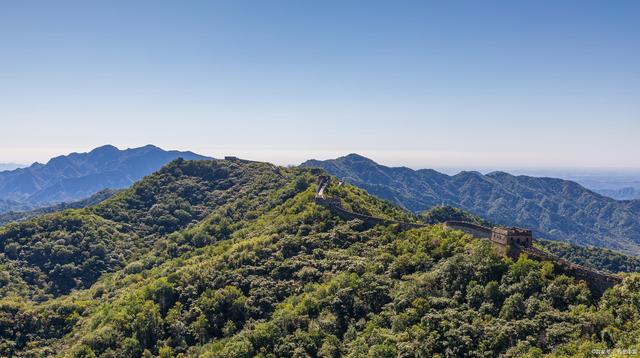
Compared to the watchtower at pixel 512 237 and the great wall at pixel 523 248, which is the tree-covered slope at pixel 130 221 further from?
the watchtower at pixel 512 237

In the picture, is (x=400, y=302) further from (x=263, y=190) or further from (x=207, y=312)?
(x=263, y=190)

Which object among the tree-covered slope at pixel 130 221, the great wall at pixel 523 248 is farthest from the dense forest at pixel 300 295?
the great wall at pixel 523 248

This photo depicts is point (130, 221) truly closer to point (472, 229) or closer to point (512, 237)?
point (472, 229)

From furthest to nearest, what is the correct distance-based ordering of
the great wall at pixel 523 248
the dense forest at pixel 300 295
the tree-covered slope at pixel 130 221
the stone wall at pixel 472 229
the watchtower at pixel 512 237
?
the tree-covered slope at pixel 130 221
the stone wall at pixel 472 229
the watchtower at pixel 512 237
the great wall at pixel 523 248
the dense forest at pixel 300 295

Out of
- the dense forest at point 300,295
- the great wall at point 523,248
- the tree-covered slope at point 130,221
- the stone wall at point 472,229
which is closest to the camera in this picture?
the dense forest at point 300,295

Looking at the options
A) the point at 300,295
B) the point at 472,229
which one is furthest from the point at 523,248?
the point at 300,295

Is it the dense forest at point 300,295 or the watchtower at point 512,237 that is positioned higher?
the watchtower at point 512,237

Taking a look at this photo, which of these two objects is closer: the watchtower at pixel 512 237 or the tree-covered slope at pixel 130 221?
the watchtower at pixel 512 237

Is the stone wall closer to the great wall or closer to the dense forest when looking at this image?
the great wall

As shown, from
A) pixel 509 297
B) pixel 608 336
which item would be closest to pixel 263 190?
pixel 509 297
